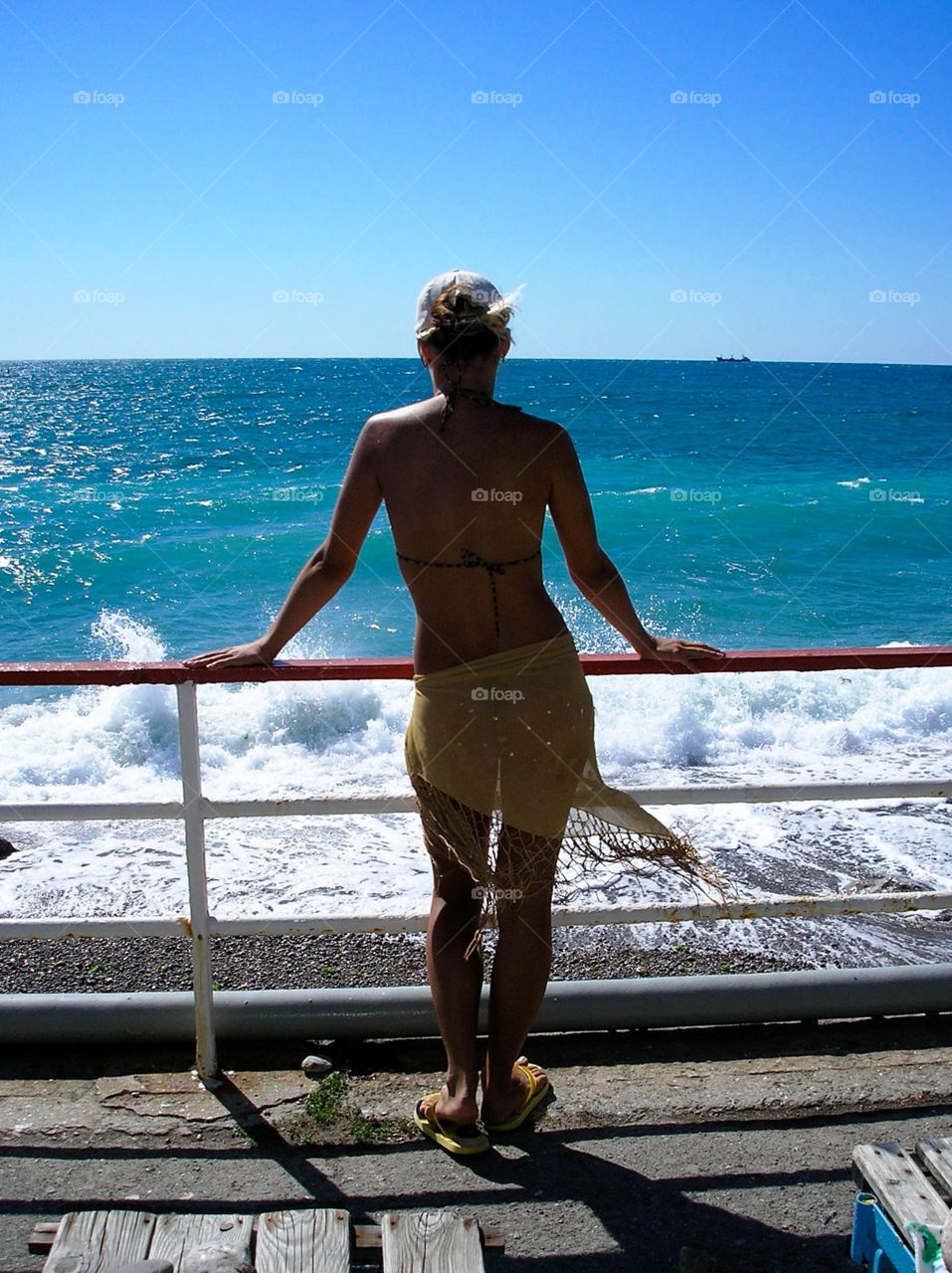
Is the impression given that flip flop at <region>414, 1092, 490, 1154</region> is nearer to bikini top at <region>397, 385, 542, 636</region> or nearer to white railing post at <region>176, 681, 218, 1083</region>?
white railing post at <region>176, 681, 218, 1083</region>

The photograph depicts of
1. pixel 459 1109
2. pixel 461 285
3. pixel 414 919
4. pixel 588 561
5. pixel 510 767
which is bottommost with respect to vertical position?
pixel 459 1109


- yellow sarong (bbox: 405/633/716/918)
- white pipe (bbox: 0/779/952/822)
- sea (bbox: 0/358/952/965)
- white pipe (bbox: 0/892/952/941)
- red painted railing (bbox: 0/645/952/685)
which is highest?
red painted railing (bbox: 0/645/952/685)

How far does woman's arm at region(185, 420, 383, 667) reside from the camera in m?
2.29

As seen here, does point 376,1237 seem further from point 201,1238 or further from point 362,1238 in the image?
point 201,1238

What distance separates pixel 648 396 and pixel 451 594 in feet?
150

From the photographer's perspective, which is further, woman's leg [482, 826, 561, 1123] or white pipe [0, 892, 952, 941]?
white pipe [0, 892, 952, 941]

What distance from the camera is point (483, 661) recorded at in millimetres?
Result: 2303

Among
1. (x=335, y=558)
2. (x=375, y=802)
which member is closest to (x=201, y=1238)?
(x=375, y=802)

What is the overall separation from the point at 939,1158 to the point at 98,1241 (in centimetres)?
144

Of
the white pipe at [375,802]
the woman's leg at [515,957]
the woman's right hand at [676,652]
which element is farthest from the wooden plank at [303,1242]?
the woman's right hand at [676,652]

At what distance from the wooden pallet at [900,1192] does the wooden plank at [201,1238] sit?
1058mm

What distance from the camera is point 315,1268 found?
1.87 meters

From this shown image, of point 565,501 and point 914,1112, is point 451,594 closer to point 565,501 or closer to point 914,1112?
point 565,501

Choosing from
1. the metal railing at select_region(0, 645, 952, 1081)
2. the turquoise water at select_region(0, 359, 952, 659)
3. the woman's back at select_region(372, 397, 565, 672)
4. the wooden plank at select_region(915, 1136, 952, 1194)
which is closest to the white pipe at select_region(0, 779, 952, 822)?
the metal railing at select_region(0, 645, 952, 1081)
